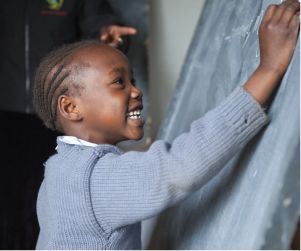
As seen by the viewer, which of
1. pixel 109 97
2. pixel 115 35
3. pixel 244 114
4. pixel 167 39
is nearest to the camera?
pixel 244 114

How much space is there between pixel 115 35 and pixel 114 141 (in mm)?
693

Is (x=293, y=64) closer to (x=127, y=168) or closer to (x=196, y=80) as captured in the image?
(x=127, y=168)

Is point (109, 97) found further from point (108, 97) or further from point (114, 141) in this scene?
point (114, 141)

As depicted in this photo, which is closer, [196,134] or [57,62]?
[196,134]

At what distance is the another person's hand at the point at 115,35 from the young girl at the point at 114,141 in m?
0.50

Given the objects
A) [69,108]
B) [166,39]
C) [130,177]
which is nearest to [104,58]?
[69,108]

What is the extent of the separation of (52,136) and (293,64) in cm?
117

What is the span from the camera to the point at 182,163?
0.61 metres

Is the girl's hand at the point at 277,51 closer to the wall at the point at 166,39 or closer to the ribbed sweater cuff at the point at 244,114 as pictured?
the ribbed sweater cuff at the point at 244,114

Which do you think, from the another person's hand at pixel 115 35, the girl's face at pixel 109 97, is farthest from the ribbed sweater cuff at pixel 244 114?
the another person's hand at pixel 115 35

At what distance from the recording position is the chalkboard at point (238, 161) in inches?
19.2

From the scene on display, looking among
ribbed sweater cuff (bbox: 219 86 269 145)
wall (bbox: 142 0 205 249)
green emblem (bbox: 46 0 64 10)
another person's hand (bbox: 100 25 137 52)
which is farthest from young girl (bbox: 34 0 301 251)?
wall (bbox: 142 0 205 249)

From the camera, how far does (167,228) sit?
0.98m

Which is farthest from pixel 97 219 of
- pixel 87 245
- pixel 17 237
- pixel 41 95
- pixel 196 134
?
pixel 17 237
